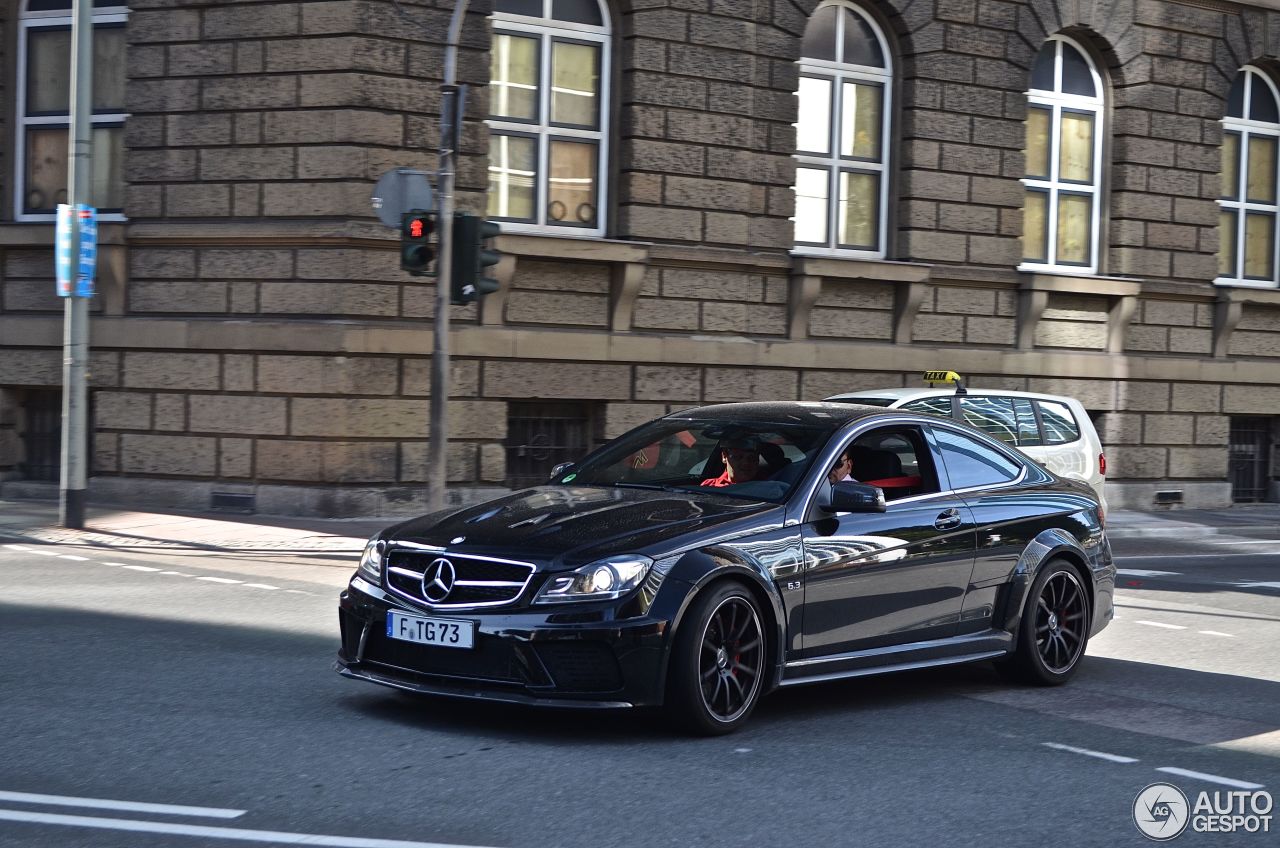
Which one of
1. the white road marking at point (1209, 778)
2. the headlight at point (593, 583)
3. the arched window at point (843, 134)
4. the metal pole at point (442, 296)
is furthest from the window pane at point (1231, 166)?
the headlight at point (593, 583)

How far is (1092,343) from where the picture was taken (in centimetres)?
2272

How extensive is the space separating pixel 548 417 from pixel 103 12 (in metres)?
6.59

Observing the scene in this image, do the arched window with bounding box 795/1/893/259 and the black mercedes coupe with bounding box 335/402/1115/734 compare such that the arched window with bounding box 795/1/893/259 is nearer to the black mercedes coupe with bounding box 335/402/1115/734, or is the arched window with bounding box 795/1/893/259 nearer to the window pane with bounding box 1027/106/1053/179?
the window pane with bounding box 1027/106/1053/179

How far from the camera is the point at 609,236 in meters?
19.1

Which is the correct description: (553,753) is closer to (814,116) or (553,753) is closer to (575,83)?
(575,83)

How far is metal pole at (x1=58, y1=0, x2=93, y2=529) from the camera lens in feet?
49.4

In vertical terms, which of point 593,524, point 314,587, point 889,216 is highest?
point 889,216

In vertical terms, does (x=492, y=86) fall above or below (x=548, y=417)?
above

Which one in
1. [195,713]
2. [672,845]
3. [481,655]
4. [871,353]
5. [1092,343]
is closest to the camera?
[672,845]

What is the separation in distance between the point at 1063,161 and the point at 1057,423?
8371 millimetres

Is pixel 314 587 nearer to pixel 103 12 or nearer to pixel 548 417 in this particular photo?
pixel 548 417

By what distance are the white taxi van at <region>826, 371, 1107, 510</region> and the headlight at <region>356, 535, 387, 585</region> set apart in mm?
8022

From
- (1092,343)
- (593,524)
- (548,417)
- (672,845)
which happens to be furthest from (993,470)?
(1092,343)

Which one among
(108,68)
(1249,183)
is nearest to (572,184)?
(108,68)
